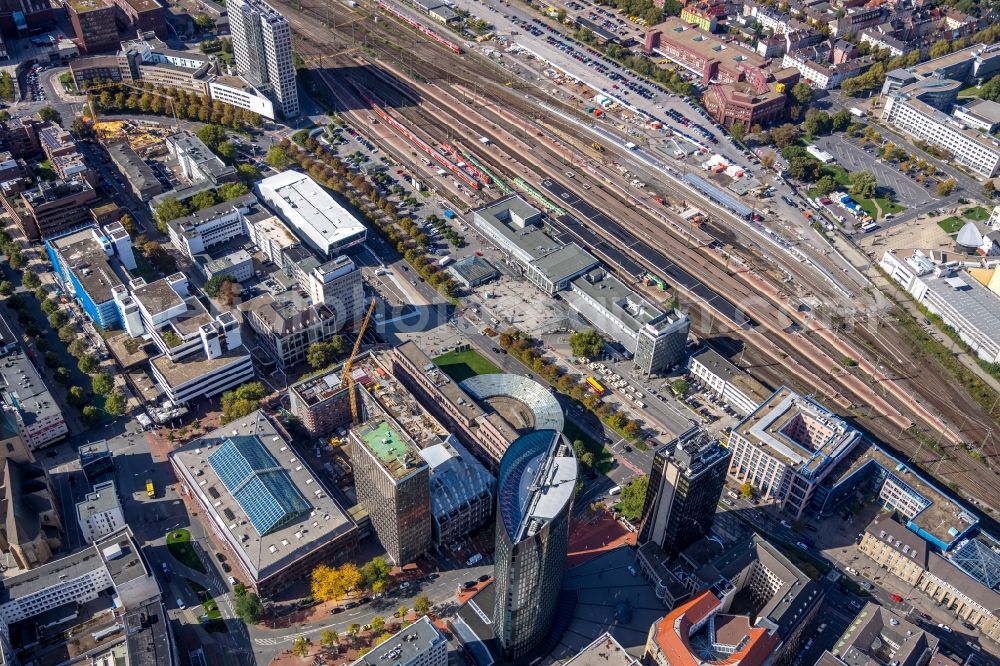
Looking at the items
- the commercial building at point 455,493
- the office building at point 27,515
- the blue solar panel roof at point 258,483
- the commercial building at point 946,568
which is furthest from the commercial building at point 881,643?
the office building at point 27,515

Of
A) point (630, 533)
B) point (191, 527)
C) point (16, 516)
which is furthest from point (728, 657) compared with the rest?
point (16, 516)

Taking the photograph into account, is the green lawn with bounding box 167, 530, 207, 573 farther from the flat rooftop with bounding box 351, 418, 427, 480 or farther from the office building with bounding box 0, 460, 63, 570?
the flat rooftop with bounding box 351, 418, 427, 480

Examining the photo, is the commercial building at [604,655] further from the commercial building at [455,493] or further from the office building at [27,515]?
the office building at [27,515]

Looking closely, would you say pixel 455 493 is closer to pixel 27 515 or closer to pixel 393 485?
pixel 393 485

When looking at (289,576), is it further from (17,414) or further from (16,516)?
(17,414)

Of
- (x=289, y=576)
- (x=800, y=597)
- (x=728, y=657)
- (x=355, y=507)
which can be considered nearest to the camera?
(x=728, y=657)

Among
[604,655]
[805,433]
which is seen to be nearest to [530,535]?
[604,655]

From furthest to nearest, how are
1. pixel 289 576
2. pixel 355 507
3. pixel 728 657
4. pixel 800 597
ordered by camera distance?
pixel 355 507 < pixel 289 576 < pixel 800 597 < pixel 728 657
